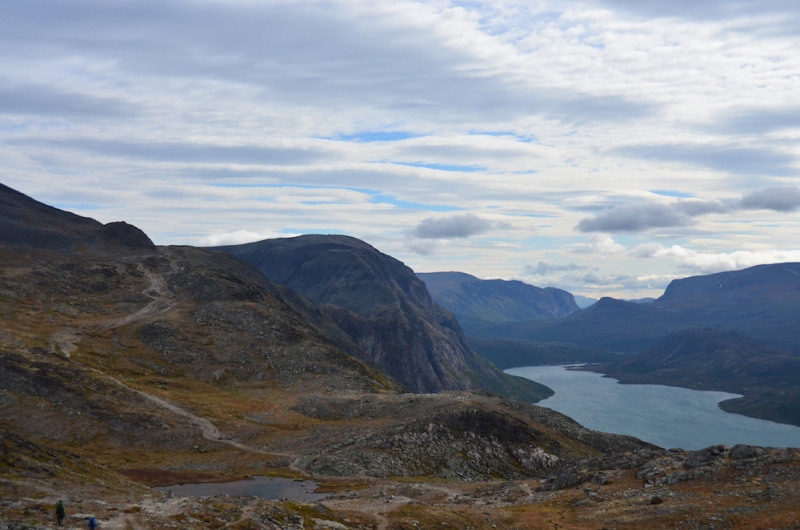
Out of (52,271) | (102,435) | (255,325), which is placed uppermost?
(52,271)

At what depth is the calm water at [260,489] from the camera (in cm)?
7156

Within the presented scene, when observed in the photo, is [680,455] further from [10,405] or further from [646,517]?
[10,405]

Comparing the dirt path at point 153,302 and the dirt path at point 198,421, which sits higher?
the dirt path at point 153,302

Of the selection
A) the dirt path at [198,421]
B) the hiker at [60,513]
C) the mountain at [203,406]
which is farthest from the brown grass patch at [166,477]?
the hiker at [60,513]

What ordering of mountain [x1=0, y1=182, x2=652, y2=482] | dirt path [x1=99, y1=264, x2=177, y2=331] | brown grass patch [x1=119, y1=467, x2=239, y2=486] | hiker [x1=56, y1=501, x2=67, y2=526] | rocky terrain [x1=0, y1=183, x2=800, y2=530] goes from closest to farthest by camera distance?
hiker [x1=56, y1=501, x2=67, y2=526] → rocky terrain [x1=0, y1=183, x2=800, y2=530] → brown grass patch [x1=119, y1=467, x2=239, y2=486] → mountain [x1=0, y1=182, x2=652, y2=482] → dirt path [x1=99, y1=264, x2=177, y2=331]

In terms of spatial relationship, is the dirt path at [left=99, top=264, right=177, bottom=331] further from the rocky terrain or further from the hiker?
the hiker

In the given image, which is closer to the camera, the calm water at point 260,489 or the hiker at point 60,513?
the hiker at point 60,513

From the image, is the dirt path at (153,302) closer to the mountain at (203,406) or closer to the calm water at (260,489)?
the mountain at (203,406)

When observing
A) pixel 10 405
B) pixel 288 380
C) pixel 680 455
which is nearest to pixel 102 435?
pixel 10 405

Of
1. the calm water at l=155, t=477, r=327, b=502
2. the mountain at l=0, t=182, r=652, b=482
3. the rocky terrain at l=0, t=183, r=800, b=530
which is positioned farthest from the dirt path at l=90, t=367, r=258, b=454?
the calm water at l=155, t=477, r=327, b=502

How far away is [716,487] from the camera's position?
64438 mm

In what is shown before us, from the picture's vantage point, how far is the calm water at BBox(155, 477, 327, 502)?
7156 cm

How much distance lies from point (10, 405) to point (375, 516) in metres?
72.2

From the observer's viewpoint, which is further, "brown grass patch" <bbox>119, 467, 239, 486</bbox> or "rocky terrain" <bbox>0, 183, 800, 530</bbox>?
"brown grass patch" <bbox>119, 467, 239, 486</bbox>
